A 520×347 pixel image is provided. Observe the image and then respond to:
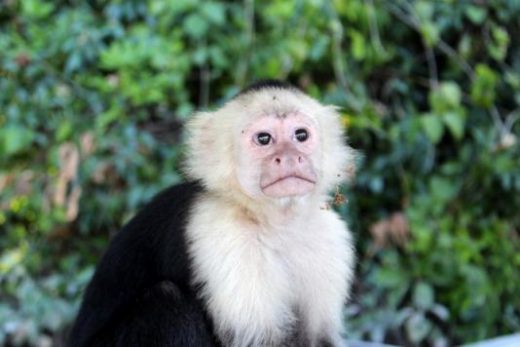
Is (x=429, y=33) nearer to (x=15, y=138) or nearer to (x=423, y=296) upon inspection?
(x=423, y=296)

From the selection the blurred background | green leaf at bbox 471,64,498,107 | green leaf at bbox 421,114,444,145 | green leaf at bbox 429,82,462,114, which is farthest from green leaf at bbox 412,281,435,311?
green leaf at bbox 471,64,498,107

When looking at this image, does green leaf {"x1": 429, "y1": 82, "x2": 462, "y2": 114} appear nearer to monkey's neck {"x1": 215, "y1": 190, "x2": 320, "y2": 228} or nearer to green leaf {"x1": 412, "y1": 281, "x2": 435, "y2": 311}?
green leaf {"x1": 412, "y1": 281, "x2": 435, "y2": 311}

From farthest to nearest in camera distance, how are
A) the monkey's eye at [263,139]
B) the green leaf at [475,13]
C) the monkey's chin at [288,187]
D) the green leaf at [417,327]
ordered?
1. the green leaf at [475,13]
2. the green leaf at [417,327]
3. the monkey's eye at [263,139]
4. the monkey's chin at [288,187]

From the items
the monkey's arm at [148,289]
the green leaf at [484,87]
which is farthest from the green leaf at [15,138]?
the green leaf at [484,87]

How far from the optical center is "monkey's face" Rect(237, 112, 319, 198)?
2305 millimetres

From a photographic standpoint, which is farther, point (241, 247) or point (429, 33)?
point (429, 33)

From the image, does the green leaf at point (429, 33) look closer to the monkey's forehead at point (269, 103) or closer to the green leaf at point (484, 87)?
the green leaf at point (484, 87)

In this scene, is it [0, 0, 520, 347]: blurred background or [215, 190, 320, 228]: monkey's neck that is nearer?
[215, 190, 320, 228]: monkey's neck

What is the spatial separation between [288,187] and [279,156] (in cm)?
10

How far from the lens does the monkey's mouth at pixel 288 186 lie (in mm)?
2301

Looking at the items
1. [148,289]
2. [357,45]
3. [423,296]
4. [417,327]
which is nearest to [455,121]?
[357,45]

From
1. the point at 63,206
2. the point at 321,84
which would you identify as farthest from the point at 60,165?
the point at 321,84

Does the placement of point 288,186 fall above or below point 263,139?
below

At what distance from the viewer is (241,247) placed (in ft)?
7.74
